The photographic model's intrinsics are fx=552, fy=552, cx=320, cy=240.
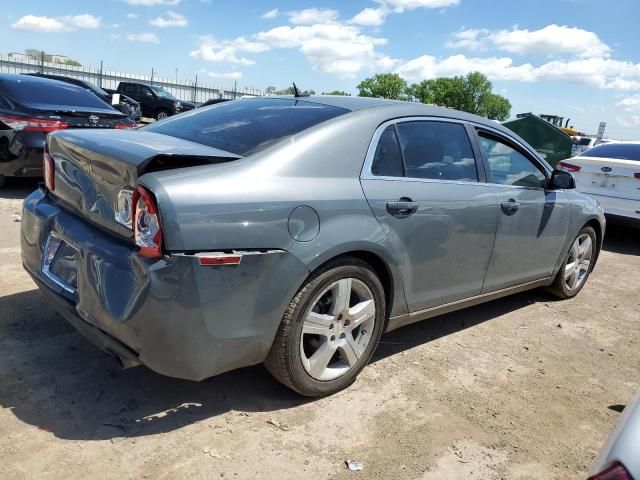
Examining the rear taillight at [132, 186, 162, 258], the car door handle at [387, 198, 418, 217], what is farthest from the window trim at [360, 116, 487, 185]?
the rear taillight at [132, 186, 162, 258]

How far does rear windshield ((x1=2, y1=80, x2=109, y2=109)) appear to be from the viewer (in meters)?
7.04

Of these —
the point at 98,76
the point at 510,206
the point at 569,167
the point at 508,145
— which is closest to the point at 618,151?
the point at 569,167

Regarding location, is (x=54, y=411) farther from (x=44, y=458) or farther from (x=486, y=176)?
(x=486, y=176)

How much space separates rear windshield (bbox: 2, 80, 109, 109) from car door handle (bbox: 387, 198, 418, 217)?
5.78m

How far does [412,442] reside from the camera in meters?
2.74

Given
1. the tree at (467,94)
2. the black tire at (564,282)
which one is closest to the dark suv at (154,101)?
the black tire at (564,282)

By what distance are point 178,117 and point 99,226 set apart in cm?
124

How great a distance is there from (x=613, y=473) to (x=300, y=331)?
1.61 m

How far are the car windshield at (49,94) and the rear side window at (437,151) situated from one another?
5.57 metres

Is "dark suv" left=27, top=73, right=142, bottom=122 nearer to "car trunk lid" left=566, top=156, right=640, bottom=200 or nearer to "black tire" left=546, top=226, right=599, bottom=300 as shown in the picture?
"black tire" left=546, top=226, right=599, bottom=300

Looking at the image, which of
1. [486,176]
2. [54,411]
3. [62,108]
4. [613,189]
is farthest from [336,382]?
[613,189]

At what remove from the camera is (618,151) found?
8.48 m

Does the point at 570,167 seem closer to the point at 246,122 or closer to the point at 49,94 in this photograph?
the point at 246,122

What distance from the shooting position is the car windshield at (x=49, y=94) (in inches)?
277
